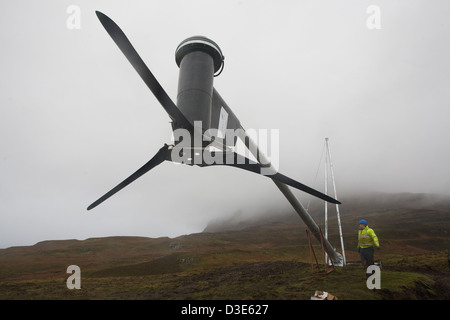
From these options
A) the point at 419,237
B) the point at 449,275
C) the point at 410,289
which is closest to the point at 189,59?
the point at 410,289

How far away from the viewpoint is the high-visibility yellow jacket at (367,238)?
7.69 meters

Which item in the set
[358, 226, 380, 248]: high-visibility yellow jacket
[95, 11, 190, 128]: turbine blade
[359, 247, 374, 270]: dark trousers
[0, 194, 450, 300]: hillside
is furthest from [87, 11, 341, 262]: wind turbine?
[359, 247, 374, 270]: dark trousers

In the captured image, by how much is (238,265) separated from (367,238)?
455 inches

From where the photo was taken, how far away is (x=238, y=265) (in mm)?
17297

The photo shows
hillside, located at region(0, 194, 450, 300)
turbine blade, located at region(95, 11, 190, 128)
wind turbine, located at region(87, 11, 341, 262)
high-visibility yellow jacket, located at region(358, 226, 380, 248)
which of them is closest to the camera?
turbine blade, located at region(95, 11, 190, 128)

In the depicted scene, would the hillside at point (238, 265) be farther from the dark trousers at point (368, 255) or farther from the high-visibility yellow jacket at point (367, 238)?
the high-visibility yellow jacket at point (367, 238)

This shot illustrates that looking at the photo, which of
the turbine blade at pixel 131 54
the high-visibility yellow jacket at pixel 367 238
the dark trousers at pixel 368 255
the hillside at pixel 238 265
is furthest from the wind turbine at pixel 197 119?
the dark trousers at pixel 368 255

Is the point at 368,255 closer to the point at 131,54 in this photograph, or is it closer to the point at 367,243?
the point at 367,243

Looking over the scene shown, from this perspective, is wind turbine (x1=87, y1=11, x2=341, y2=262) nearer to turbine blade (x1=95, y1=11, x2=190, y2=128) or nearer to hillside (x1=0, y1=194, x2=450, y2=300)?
turbine blade (x1=95, y1=11, x2=190, y2=128)

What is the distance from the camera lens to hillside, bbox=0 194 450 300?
731 cm

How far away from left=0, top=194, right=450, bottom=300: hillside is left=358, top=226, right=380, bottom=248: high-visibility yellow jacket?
3.49 feet

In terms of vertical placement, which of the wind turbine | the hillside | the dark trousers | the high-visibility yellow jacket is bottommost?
the hillside

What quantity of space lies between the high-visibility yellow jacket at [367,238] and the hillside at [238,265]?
3.49 feet
